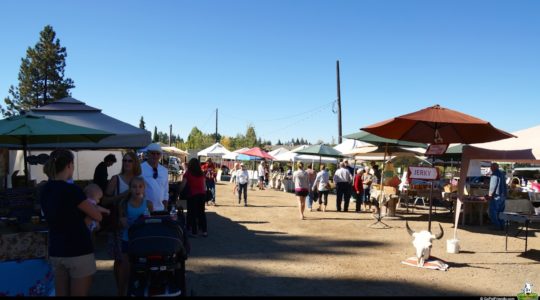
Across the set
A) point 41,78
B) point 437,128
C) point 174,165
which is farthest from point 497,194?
point 41,78

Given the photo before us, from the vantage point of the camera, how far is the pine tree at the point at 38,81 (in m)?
36.9

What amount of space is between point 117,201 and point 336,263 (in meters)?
4.02

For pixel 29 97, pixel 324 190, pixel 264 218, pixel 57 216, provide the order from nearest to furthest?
pixel 57 216, pixel 264 218, pixel 324 190, pixel 29 97

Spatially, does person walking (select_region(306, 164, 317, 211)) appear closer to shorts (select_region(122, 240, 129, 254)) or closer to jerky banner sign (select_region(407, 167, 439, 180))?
jerky banner sign (select_region(407, 167, 439, 180))

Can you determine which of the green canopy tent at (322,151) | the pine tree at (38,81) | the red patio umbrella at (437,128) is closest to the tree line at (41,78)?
the pine tree at (38,81)

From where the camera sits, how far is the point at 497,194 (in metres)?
11.2

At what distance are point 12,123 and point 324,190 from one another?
9987 mm

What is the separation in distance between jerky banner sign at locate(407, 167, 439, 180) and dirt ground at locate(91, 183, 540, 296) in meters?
1.42

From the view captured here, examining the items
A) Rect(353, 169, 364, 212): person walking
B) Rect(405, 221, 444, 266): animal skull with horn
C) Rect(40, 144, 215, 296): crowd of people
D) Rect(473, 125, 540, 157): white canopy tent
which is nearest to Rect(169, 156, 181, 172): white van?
Rect(353, 169, 364, 212): person walking

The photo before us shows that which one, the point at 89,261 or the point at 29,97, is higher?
the point at 29,97

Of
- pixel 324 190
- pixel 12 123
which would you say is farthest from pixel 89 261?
pixel 324 190

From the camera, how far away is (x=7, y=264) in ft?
12.9

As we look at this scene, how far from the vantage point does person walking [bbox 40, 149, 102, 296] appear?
130 inches

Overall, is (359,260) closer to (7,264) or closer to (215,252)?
(215,252)
